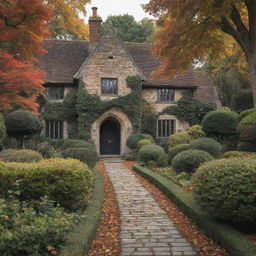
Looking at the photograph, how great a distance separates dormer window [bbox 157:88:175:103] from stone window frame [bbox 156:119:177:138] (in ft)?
5.15

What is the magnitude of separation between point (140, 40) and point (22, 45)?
3105 cm

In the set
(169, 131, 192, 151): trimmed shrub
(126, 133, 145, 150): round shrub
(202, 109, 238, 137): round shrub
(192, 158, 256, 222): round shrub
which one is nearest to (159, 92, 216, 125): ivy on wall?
(126, 133, 145, 150): round shrub

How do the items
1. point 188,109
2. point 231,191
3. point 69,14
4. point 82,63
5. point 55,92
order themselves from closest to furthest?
point 231,191 < point 55,92 < point 188,109 < point 82,63 < point 69,14

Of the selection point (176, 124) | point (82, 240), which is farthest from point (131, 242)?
point (176, 124)

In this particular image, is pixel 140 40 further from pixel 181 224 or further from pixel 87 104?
pixel 181 224

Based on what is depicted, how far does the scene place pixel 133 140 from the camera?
2120cm

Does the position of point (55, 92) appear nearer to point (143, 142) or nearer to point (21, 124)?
point (143, 142)

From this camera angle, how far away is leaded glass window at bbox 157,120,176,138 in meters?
24.1

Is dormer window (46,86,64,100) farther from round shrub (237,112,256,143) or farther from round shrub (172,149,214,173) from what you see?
round shrub (237,112,256,143)

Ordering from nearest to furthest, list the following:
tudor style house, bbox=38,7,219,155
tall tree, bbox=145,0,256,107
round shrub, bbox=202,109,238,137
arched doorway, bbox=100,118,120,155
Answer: tall tree, bbox=145,0,256,107 < round shrub, bbox=202,109,238,137 < tudor style house, bbox=38,7,219,155 < arched doorway, bbox=100,118,120,155

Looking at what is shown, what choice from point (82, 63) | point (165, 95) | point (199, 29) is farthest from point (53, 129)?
point (199, 29)

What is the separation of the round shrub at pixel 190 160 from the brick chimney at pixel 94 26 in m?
16.6

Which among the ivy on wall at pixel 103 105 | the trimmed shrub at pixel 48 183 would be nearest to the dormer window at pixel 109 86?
the ivy on wall at pixel 103 105

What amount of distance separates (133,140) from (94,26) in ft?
32.3
